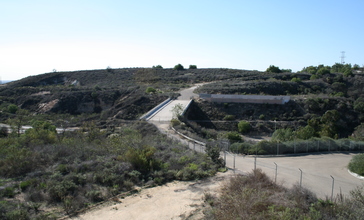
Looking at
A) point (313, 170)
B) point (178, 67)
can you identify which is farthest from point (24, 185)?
point (178, 67)

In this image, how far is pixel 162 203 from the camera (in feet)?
35.3

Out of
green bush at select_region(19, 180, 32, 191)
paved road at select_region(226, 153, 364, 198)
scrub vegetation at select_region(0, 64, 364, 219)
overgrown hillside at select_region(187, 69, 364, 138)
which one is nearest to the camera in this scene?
scrub vegetation at select_region(0, 64, 364, 219)

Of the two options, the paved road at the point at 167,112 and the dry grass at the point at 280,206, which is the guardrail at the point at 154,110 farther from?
the dry grass at the point at 280,206

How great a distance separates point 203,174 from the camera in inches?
528

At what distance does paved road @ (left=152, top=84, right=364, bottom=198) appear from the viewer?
38.9 feet

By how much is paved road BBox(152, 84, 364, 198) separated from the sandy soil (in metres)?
2.77

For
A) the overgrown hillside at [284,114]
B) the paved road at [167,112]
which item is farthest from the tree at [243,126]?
the paved road at [167,112]

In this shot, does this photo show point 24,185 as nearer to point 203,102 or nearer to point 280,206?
point 280,206

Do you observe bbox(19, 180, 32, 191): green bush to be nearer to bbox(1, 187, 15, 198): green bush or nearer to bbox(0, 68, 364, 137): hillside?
bbox(1, 187, 15, 198): green bush

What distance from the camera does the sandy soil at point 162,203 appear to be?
32.1ft

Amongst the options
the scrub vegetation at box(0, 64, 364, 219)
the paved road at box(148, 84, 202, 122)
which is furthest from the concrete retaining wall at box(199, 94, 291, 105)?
the paved road at box(148, 84, 202, 122)

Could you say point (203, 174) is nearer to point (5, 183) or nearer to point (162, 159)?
point (162, 159)

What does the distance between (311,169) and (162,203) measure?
8.61 meters

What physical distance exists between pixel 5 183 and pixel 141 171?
5729mm
